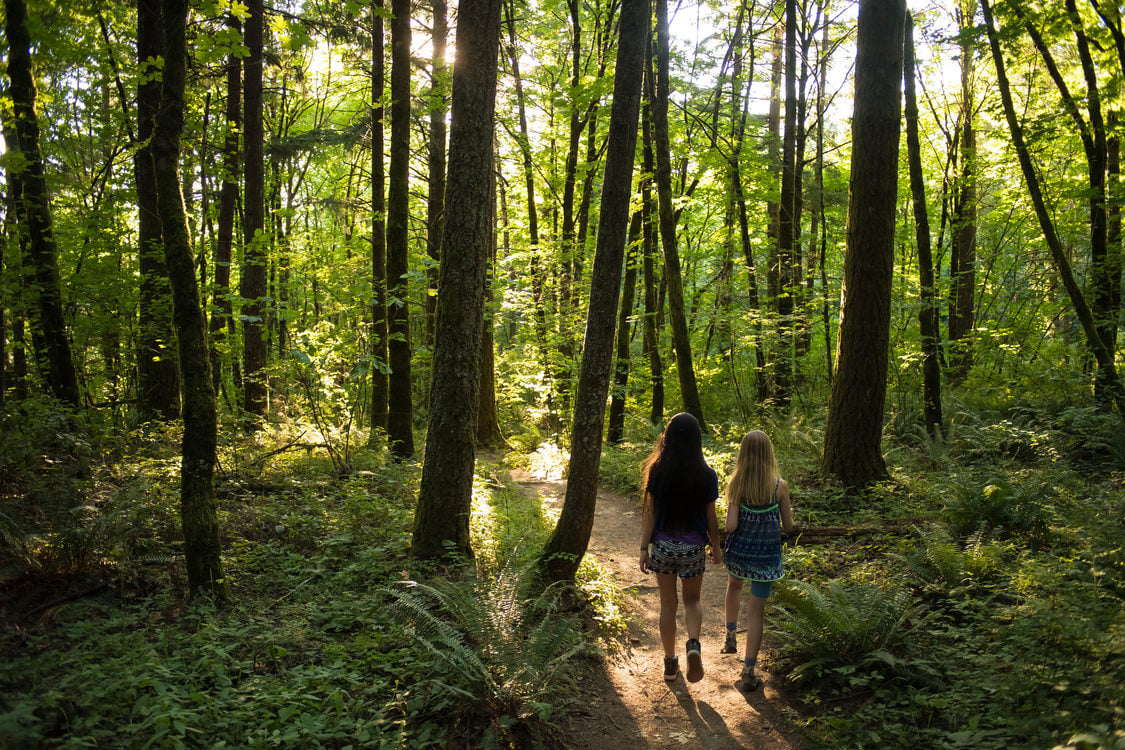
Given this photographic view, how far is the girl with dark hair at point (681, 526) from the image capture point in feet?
17.0

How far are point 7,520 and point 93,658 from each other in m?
1.87

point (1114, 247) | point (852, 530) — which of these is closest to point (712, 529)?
point (852, 530)

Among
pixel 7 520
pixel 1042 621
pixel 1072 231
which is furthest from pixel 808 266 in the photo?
pixel 7 520

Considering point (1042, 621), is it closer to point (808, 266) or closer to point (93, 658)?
point (93, 658)

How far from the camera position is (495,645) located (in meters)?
4.42

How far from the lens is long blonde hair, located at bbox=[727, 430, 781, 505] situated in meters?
5.28

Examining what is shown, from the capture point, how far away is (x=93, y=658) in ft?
12.9

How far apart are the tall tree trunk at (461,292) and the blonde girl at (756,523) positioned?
2.76 meters

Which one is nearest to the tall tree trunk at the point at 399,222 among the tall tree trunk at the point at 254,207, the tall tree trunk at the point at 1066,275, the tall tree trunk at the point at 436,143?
the tall tree trunk at the point at 436,143

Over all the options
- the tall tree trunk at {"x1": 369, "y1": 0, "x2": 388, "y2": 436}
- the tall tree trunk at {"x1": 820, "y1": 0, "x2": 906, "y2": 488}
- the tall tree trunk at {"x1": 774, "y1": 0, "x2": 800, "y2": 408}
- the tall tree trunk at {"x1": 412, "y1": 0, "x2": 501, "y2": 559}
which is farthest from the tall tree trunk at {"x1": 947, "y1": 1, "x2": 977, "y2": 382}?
the tall tree trunk at {"x1": 369, "y1": 0, "x2": 388, "y2": 436}

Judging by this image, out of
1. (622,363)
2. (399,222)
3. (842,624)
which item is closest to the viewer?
(842,624)

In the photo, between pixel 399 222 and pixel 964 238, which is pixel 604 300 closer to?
pixel 399 222

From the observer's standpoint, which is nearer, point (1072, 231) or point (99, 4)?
point (99, 4)

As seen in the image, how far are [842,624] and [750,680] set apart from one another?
2.85 feet
